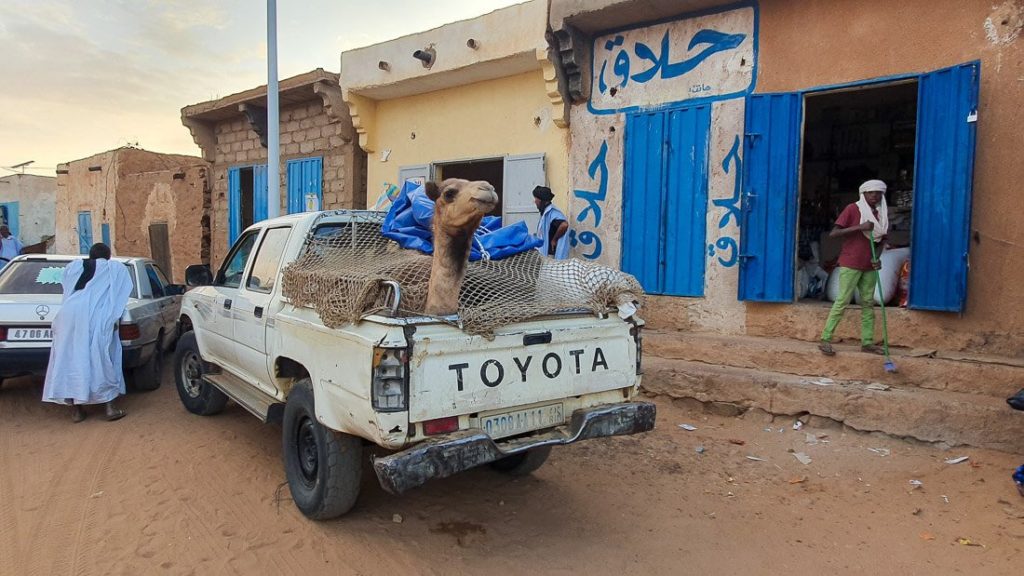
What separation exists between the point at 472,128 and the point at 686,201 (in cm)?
348

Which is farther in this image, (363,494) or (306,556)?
(363,494)

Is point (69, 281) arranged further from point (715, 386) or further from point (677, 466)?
point (715, 386)

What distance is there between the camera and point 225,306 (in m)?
4.53

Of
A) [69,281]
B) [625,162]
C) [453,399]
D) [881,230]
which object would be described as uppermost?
[625,162]

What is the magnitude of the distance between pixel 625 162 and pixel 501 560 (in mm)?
5056

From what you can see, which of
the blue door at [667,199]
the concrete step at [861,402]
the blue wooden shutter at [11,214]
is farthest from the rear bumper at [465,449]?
the blue wooden shutter at [11,214]

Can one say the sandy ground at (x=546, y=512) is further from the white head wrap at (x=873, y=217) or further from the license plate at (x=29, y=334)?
the white head wrap at (x=873, y=217)

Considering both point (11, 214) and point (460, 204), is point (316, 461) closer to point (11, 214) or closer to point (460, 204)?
point (460, 204)

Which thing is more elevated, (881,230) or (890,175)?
(890,175)

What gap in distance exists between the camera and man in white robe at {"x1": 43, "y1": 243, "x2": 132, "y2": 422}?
17.1ft

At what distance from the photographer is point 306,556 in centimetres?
305

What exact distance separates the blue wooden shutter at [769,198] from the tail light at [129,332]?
5.97 metres

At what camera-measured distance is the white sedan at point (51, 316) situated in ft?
17.6

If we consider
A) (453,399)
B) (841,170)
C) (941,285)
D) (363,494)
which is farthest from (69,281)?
(841,170)
